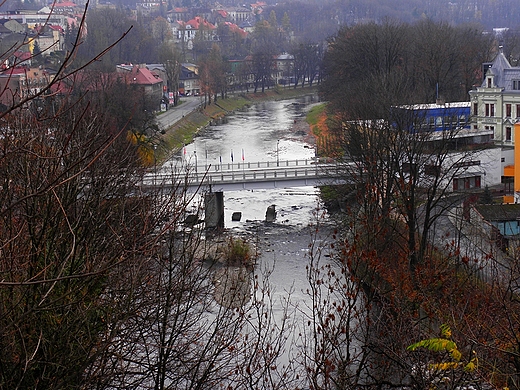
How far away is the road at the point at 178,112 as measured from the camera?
33.0m

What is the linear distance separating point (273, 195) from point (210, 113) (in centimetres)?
1944

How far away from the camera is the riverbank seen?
29.7 meters

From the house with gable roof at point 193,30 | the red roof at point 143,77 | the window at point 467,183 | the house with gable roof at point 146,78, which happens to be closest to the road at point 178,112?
the house with gable roof at point 146,78

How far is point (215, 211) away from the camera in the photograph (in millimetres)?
18125

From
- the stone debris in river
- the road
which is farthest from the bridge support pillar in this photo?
the road

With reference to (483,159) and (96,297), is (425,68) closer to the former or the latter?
(483,159)

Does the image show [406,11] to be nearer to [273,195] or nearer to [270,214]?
[273,195]

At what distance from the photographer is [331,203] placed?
19031 mm

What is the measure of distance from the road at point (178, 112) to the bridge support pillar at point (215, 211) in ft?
41.0

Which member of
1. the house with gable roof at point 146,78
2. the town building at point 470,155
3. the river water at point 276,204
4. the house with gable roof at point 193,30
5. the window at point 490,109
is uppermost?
the house with gable roof at point 193,30

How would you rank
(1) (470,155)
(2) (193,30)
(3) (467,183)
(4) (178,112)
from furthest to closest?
(2) (193,30), (4) (178,112), (3) (467,183), (1) (470,155)

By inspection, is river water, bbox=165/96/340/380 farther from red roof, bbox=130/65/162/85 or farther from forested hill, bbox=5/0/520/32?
forested hill, bbox=5/0/520/32

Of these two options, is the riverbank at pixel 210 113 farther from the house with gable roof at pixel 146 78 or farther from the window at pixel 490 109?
the window at pixel 490 109

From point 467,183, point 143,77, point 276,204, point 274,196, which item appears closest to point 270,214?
point 276,204
